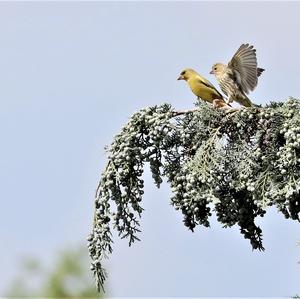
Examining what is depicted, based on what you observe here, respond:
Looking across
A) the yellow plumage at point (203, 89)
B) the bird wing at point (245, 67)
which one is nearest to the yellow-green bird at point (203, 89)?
the yellow plumage at point (203, 89)

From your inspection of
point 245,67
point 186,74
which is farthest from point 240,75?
point 186,74

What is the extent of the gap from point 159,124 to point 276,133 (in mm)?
592

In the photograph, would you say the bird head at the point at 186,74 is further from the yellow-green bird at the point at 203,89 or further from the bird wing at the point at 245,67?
the bird wing at the point at 245,67

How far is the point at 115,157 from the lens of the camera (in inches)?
192

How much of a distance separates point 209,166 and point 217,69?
1.37 meters

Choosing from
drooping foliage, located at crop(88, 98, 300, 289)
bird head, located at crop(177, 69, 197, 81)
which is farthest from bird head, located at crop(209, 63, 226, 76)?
drooping foliage, located at crop(88, 98, 300, 289)

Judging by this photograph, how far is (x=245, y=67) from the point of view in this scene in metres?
5.52

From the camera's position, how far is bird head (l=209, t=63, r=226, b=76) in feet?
19.1

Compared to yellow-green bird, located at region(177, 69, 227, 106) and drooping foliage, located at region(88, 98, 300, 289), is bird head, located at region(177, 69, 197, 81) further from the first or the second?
drooping foliage, located at region(88, 98, 300, 289)

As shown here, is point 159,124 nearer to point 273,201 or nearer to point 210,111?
point 210,111

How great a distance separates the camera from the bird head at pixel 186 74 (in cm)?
602

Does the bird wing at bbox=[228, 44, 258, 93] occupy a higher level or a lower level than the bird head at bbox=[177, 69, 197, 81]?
lower

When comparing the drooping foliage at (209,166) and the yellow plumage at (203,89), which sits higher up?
the yellow plumage at (203,89)

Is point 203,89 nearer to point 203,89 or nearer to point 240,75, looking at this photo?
point 203,89
